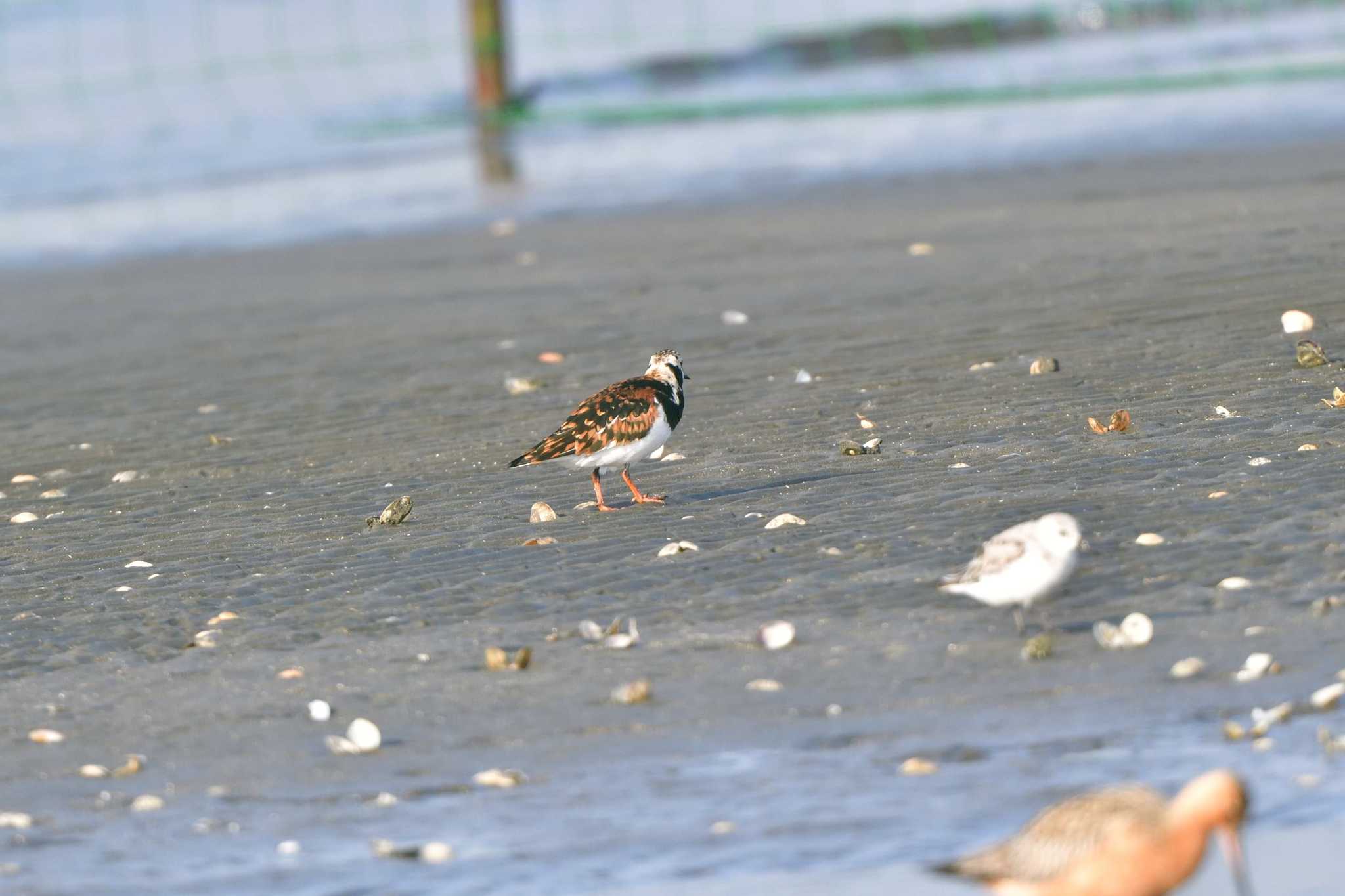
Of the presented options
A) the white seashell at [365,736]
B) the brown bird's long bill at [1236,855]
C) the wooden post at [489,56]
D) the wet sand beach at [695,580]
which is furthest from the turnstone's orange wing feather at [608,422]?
the wooden post at [489,56]

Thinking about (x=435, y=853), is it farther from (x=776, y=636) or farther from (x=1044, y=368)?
(x=1044, y=368)

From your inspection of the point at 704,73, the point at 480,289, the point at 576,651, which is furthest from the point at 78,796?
the point at 704,73

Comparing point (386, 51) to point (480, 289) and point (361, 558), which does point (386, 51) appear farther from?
point (361, 558)

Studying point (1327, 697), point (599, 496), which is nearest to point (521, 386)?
point (599, 496)

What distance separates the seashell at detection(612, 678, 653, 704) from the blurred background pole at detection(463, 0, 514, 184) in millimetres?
18975

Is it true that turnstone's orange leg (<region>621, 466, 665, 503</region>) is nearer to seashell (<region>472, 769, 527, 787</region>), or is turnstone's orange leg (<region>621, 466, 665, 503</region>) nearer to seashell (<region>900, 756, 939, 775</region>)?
seashell (<region>472, 769, 527, 787</region>)

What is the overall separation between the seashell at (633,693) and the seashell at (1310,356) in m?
4.72

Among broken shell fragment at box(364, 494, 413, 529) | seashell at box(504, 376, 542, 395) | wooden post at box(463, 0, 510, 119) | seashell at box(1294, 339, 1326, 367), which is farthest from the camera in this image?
wooden post at box(463, 0, 510, 119)

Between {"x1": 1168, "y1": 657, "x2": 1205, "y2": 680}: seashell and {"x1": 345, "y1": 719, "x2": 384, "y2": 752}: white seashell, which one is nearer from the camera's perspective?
{"x1": 1168, "y1": 657, "x2": 1205, "y2": 680}: seashell

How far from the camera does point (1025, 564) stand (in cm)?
656

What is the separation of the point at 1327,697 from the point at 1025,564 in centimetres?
103

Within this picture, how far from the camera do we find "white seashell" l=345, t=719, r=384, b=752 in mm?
6438

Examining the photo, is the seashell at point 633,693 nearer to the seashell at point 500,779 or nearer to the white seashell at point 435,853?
the seashell at point 500,779

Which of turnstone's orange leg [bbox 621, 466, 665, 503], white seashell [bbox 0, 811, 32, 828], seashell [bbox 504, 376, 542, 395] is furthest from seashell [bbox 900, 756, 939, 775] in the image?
seashell [bbox 504, 376, 542, 395]
